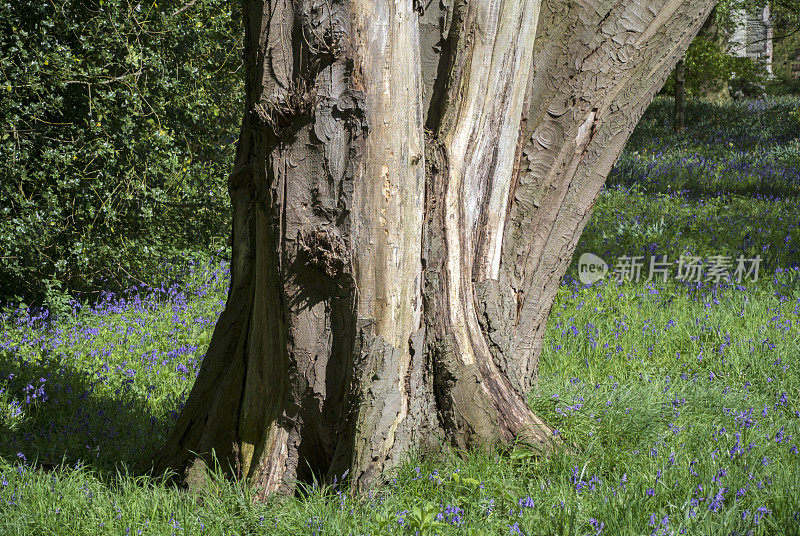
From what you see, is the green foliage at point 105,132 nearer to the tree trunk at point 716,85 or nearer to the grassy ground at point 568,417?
the grassy ground at point 568,417

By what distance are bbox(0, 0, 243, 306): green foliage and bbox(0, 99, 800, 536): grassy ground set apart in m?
0.53

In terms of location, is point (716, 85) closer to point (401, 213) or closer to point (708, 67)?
point (708, 67)

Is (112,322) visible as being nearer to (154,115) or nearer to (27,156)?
(27,156)

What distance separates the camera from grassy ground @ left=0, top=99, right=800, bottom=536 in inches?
104

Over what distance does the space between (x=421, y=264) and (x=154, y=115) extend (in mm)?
4973

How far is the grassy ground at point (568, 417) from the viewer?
2.65 m

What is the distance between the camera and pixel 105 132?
6.38m

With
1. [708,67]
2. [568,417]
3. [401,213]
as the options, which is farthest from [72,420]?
[708,67]

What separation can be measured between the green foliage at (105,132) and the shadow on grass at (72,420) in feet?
5.10

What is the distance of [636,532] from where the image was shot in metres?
2.54

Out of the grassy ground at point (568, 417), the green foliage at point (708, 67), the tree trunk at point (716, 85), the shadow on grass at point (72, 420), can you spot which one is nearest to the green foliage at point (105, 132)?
the grassy ground at point (568, 417)

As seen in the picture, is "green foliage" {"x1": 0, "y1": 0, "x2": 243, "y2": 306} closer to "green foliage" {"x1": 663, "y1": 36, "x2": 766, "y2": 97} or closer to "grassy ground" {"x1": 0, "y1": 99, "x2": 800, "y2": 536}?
"grassy ground" {"x1": 0, "y1": 99, "x2": 800, "y2": 536}

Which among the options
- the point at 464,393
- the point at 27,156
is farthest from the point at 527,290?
the point at 27,156

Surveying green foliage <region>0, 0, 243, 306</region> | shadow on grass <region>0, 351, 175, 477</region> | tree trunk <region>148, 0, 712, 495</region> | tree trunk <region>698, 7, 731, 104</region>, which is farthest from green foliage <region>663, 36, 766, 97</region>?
shadow on grass <region>0, 351, 175, 477</region>
